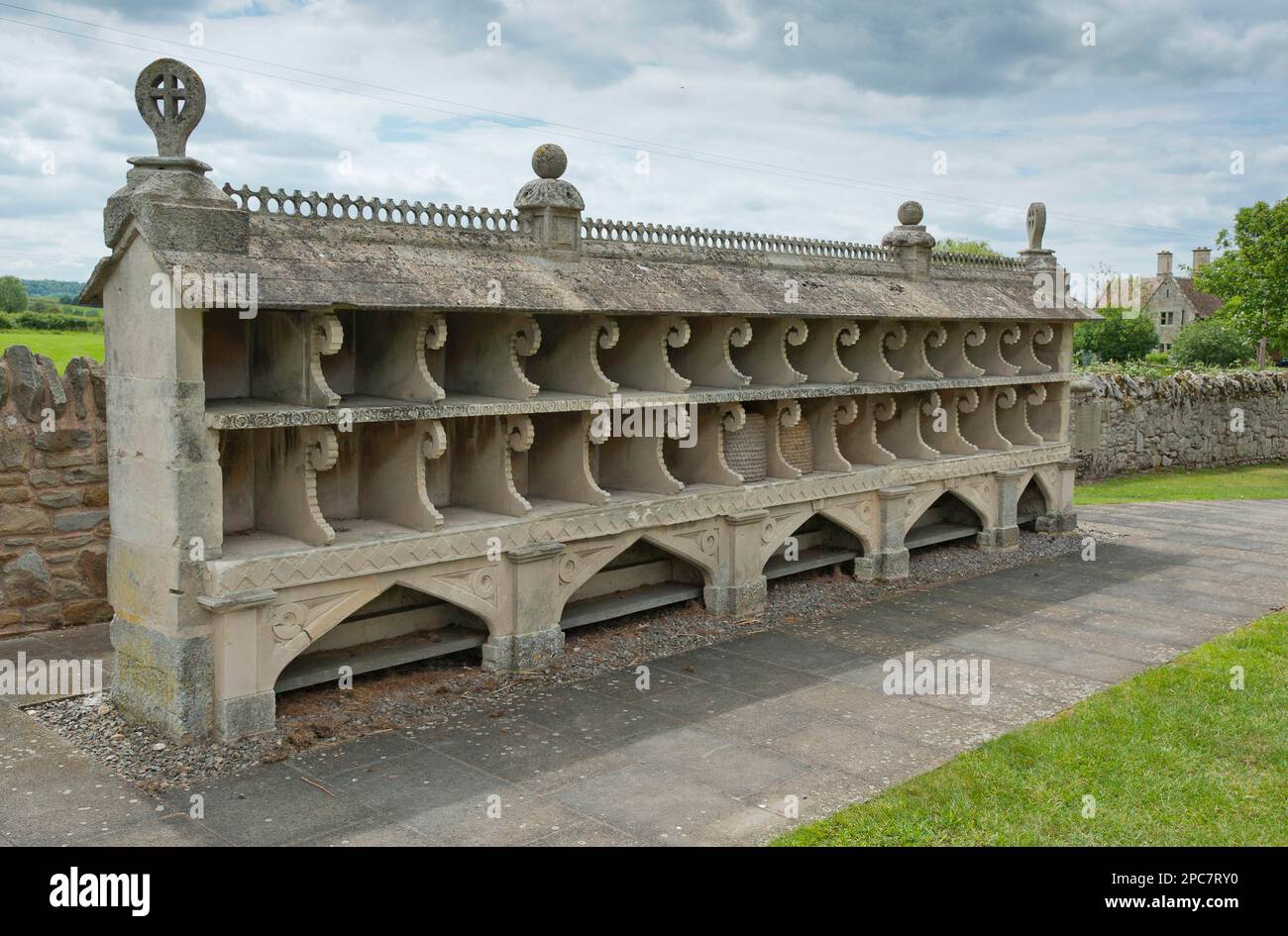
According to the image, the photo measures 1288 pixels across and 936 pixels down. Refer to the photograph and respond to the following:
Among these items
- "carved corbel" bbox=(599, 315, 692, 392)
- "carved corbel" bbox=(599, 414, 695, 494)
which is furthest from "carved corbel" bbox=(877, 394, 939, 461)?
"carved corbel" bbox=(599, 315, 692, 392)

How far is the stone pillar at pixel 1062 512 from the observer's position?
17922 millimetres

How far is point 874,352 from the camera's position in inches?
576

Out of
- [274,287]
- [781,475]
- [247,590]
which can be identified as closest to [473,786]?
[247,590]

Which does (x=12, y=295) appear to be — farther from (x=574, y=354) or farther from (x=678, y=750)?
(x=678, y=750)

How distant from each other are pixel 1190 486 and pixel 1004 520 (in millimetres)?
10079

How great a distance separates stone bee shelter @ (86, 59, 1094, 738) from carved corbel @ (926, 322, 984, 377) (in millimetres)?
110

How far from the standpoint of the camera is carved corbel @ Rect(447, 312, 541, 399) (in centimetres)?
1033

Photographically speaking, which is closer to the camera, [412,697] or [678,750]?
[678,750]

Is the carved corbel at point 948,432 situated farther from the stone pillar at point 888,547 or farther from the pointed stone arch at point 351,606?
the pointed stone arch at point 351,606

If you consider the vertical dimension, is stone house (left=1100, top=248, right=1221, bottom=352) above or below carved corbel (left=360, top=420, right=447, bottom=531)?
above

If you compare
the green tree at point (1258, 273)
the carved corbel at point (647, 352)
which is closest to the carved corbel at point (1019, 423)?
the carved corbel at point (647, 352)

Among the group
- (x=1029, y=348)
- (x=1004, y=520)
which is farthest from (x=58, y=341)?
(x=1029, y=348)

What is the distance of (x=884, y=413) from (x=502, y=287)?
6615 millimetres

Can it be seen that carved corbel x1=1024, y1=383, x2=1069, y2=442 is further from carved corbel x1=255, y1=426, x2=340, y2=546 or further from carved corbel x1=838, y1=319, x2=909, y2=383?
carved corbel x1=255, y1=426, x2=340, y2=546
